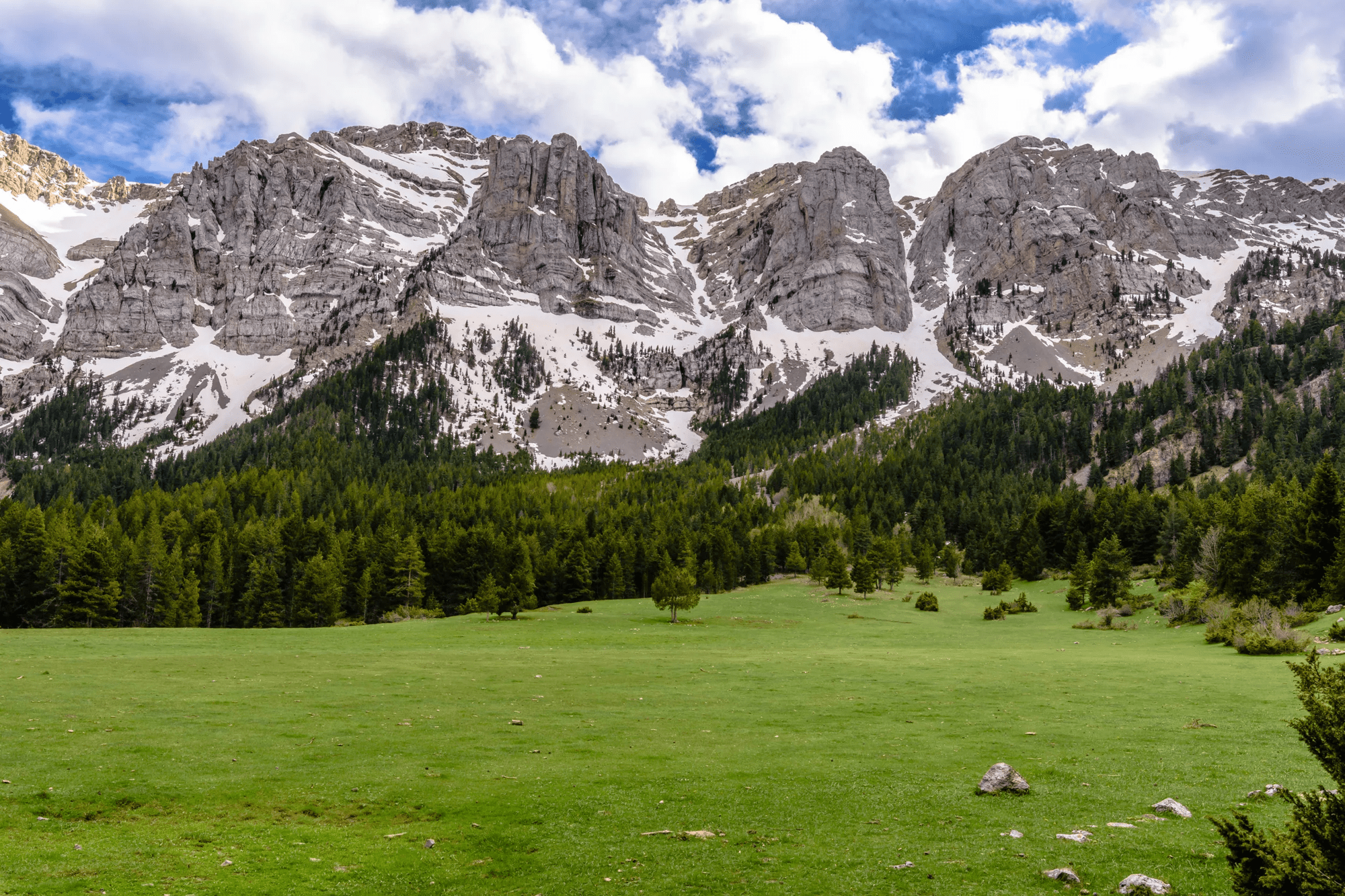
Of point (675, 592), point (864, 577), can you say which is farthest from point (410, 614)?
point (864, 577)

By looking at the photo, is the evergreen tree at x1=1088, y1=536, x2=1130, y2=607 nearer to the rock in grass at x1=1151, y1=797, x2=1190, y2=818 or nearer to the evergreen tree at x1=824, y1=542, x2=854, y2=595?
the evergreen tree at x1=824, y1=542, x2=854, y2=595

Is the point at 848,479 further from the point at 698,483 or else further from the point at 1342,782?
the point at 1342,782

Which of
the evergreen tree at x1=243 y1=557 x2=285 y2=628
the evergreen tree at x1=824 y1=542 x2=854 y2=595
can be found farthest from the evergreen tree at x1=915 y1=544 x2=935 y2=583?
the evergreen tree at x1=243 y1=557 x2=285 y2=628

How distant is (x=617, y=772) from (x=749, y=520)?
395ft

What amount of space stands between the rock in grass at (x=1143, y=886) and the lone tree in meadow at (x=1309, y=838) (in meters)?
2.24

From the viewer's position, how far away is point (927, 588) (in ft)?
329

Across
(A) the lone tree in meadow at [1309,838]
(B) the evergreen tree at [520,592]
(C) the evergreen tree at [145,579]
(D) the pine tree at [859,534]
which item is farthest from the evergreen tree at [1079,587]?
(C) the evergreen tree at [145,579]

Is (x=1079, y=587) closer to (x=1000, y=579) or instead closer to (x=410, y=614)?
(x=1000, y=579)

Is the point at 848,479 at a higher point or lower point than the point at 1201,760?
higher

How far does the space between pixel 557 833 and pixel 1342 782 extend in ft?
41.4

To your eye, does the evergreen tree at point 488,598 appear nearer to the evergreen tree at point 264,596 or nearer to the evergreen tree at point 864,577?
the evergreen tree at point 264,596

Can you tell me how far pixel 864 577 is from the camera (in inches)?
3543

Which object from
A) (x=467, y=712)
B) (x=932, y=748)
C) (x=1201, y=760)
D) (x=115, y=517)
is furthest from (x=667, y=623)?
(x=115, y=517)

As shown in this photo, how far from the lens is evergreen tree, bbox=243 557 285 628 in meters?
82.9
